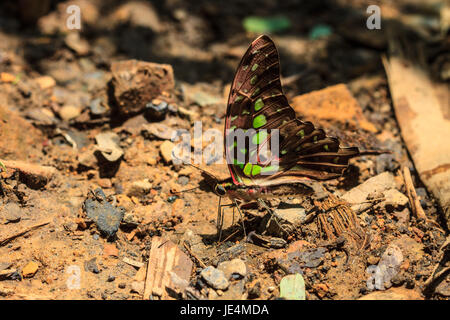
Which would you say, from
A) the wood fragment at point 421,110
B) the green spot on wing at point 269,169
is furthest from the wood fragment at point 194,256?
the wood fragment at point 421,110

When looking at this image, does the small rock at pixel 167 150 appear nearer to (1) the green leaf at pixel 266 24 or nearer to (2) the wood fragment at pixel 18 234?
(2) the wood fragment at pixel 18 234

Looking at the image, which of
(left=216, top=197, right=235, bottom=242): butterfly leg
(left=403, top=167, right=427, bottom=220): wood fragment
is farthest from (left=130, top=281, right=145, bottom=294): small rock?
(left=403, top=167, right=427, bottom=220): wood fragment

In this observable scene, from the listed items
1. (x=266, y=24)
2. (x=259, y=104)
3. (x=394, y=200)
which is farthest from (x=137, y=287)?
(x=266, y=24)

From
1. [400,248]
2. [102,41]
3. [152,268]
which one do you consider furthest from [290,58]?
[152,268]

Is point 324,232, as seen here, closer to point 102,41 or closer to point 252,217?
point 252,217

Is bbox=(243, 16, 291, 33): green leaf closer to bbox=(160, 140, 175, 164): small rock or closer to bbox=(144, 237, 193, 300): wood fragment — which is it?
bbox=(160, 140, 175, 164): small rock

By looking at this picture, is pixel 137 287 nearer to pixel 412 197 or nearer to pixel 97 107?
pixel 97 107
